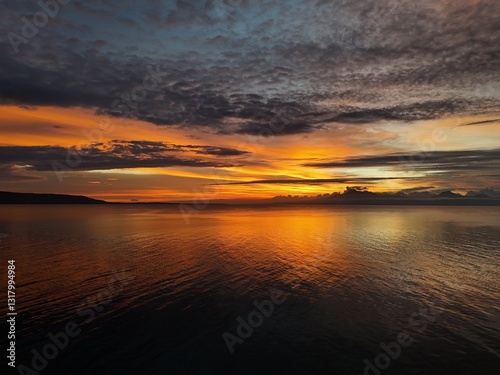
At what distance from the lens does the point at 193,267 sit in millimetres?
40969

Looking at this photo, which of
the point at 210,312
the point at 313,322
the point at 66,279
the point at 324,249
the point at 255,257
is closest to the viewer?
the point at 313,322

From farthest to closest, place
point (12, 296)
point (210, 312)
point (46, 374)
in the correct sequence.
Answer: point (12, 296) < point (210, 312) < point (46, 374)

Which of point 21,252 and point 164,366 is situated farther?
point 21,252

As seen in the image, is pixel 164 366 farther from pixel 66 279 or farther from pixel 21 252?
pixel 21 252

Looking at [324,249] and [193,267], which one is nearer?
[193,267]

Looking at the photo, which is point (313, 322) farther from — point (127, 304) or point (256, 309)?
point (127, 304)

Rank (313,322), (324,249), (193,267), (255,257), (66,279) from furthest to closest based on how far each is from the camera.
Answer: (324,249), (255,257), (193,267), (66,279), (313,322)

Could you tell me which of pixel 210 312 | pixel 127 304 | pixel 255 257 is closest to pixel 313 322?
pixel 210 312

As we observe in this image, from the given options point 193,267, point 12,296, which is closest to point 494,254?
point 193,267

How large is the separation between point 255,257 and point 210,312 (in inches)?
914

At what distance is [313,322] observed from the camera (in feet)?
79.5

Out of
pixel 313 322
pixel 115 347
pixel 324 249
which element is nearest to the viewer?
pixel 115 347

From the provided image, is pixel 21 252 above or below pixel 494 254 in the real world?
above

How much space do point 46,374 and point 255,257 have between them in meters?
33.6
